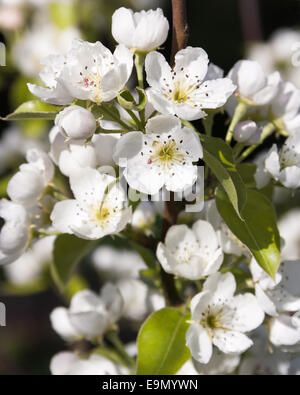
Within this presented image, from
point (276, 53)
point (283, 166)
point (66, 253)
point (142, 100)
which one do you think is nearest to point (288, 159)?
point (283, 166)

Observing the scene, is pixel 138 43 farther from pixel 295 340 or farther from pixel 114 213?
pixel 295 340

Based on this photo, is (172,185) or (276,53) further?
(276,53)

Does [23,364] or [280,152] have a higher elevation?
[280,152]

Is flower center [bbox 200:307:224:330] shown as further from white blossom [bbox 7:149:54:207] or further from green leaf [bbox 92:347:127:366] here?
white blossom [bbox 7:149:54:207]

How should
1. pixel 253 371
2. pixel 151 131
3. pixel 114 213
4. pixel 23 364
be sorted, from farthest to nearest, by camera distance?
pixel 23 364
pixel 253 371
pixel 114 213
pixel 151 131

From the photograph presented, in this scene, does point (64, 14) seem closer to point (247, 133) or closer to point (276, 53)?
point (276, 53)

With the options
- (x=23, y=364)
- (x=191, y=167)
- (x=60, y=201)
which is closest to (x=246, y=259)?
(x=191, y=167)
